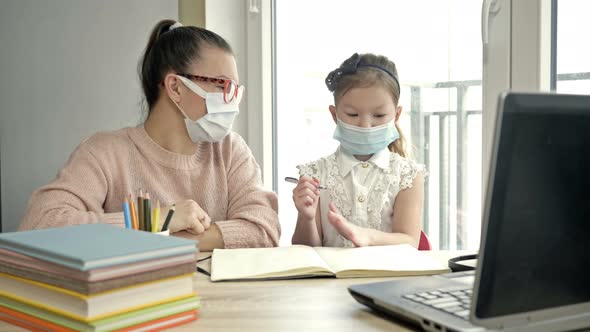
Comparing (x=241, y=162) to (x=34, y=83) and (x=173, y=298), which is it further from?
(x=34, y=83)

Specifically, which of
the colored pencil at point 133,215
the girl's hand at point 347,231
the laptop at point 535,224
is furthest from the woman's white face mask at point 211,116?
the laptop at point 535,224

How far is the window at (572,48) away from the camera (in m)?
1.35

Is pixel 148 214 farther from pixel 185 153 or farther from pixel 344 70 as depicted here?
pixel 344 70

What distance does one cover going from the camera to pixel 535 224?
1.80ft

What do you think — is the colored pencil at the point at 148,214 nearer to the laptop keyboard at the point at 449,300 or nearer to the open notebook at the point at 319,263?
the open notebook at the point at 319,263

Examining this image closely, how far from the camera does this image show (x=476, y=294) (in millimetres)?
523

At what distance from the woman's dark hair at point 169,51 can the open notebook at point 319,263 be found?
0.62 m

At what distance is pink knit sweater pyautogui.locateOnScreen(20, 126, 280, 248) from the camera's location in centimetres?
126

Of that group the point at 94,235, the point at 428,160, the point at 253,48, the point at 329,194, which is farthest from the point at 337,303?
the point at 253,48

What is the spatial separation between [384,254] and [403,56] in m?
1.03

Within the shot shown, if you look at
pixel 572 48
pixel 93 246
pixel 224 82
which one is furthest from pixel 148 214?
pixel 572 48

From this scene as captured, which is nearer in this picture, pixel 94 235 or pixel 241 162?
pixel 94 235

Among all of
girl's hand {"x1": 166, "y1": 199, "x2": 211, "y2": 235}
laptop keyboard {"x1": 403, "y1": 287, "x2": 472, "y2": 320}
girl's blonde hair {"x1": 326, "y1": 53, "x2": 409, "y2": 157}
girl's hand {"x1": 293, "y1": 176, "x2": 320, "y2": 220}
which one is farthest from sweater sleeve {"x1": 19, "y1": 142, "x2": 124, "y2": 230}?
laptop keyboard {"x1": 403, "y1": 287, "x2": 472, "y2": 320}

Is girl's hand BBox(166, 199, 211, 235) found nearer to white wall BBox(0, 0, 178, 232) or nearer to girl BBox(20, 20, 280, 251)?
girl BBox(20, 20, 280, 251)
